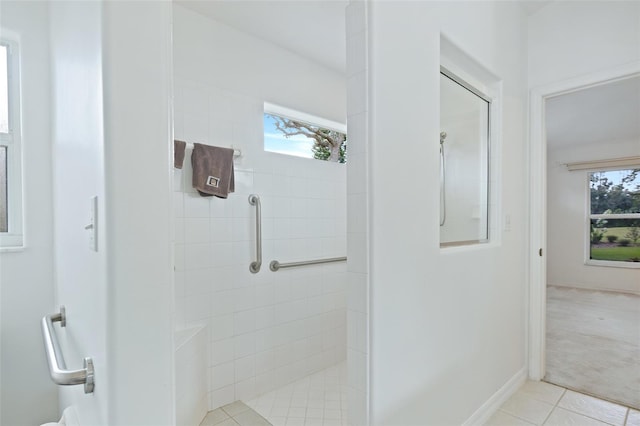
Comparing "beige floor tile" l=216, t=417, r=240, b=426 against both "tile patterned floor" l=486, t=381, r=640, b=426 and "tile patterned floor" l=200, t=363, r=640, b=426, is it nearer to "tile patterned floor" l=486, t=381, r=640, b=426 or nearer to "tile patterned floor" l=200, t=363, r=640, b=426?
"tile patterned floor" l=200, t=363, r=640, b=426

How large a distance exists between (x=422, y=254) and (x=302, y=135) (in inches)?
65.5

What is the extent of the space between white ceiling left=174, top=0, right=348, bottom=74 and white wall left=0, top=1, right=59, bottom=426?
0.82m

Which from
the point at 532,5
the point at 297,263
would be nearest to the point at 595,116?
the point at 532,5

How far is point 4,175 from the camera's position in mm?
1732


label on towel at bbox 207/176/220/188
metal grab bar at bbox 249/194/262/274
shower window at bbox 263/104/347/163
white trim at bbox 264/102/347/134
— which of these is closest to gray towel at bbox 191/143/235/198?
label on towel at bbox 207/176/220/188

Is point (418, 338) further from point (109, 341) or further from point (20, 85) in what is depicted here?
point (20, 85)

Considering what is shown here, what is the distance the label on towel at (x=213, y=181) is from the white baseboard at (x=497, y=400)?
1.95 m

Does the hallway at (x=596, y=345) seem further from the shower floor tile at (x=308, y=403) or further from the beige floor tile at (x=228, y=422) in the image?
the beige floor tile at (x=228, y=422)

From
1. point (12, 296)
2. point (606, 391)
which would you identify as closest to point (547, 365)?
point (606, 391)

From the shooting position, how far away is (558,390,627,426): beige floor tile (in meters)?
1.94

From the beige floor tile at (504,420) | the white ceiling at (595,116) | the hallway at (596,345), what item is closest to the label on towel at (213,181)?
the beige floor tile at (504,420)

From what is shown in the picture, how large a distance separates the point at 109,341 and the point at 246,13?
84.2 inches

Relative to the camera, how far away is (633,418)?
194cm

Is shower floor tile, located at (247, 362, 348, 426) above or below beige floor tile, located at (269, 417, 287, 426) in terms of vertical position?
below
